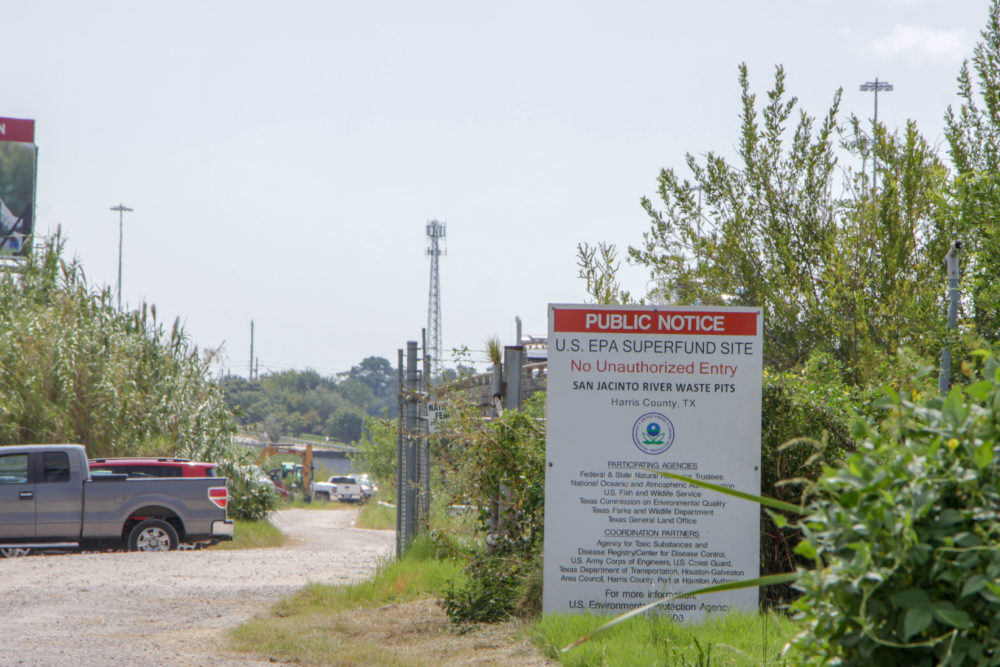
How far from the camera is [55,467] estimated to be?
56.0 feet

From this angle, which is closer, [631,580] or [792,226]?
[631,580]

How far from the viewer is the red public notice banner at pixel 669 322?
769cm

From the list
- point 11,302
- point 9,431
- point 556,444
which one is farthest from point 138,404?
point 556,444

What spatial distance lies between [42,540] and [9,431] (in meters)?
Answer: 5.38

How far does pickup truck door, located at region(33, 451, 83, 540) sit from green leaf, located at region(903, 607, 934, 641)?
16.6 meters

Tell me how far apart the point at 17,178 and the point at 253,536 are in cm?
1943

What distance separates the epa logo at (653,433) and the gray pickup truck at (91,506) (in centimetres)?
1192

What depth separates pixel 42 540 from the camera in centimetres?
1708

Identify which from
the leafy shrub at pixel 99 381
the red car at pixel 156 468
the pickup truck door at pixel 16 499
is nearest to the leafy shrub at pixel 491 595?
the pickup truck door at pixel 16 499

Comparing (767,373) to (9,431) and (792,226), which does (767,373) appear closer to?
(792,226)

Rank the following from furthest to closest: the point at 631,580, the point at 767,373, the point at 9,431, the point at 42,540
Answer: the point at 9,431 → the point at 42,540 → the point at 767,373 → the point at 631,580

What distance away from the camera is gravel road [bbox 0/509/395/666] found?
7.85 m

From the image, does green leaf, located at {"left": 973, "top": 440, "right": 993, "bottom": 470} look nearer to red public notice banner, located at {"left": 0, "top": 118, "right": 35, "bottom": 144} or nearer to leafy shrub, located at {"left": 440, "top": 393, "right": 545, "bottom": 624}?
leafy shrub, located at {"left": 440, "top": 393, "right": 545, "bottom": 624}

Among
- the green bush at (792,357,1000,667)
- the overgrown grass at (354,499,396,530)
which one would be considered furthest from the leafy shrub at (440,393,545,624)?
the overgrown grass at (354,499,396,530)
